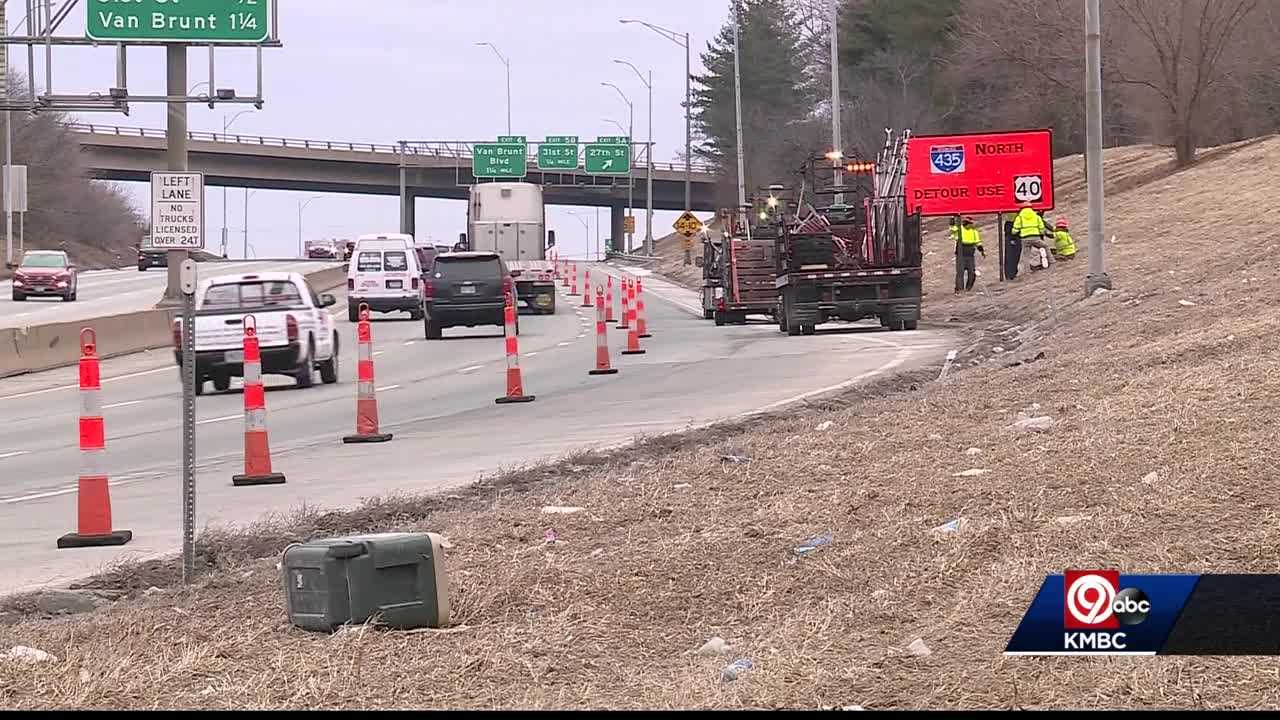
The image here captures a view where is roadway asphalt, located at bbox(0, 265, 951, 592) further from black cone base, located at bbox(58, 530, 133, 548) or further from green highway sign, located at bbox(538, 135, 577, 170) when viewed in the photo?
green highway sign, located at bbox(538, 135, 577, 170)

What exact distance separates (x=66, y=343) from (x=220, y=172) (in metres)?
80.3

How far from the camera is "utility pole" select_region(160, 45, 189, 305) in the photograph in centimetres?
3778

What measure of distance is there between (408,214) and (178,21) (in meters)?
87.9

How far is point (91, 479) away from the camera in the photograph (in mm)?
11406

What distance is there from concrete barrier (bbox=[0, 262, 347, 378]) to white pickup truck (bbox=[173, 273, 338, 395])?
5.83m

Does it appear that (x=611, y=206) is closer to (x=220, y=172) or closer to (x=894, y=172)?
(x=220, y=172)

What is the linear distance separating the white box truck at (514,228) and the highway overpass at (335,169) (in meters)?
53.1

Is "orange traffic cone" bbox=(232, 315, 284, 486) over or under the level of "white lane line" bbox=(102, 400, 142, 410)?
over

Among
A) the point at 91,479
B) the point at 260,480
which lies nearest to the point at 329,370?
the point at 260,480

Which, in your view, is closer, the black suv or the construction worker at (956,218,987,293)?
the black suv

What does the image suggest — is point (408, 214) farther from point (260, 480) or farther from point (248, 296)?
point (260, 480)

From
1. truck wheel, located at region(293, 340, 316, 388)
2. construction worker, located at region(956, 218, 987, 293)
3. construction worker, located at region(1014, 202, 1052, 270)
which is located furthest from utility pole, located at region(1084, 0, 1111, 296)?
truck wheel, located at region(293, 340, 316, 388)

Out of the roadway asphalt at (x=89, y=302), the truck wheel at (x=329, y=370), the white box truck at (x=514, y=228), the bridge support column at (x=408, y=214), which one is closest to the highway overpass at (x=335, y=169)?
the bridge support column at (x=408, y=214)

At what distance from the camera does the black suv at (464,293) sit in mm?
37000
